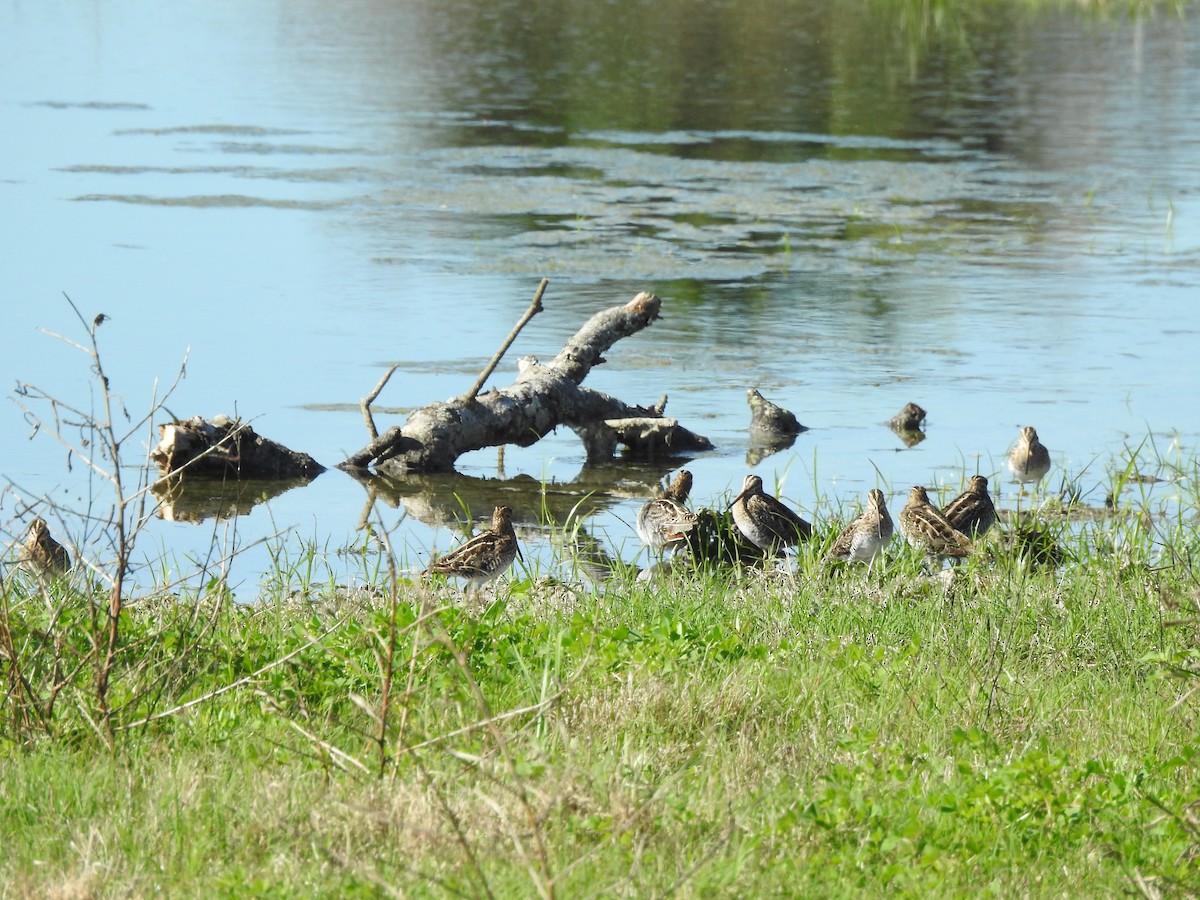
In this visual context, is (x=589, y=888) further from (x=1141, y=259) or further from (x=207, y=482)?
(x=1141, y=259)

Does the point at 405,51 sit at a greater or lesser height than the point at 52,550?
greater

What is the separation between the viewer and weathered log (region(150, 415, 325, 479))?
909 centimetres

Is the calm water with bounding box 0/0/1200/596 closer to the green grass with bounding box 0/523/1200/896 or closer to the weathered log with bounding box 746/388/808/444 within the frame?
the weathered log with bounding box 746/388/808/444

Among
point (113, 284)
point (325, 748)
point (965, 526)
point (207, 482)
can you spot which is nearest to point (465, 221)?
point (113, 284)

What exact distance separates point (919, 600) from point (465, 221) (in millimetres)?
11470

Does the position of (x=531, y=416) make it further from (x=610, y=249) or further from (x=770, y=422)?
(x=610, y=249)

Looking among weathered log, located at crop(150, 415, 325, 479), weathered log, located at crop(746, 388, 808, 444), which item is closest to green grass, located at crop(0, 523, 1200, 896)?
weathered log, located at crop(150, 415, 325, 479)

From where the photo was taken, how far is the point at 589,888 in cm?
412

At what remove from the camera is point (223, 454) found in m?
9.34

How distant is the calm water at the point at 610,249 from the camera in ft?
33.8

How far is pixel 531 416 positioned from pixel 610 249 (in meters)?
6.41

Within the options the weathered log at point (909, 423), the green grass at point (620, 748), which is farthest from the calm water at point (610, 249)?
the green grass at point (620, 748)

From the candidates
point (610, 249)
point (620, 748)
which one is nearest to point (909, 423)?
point (620, 748)

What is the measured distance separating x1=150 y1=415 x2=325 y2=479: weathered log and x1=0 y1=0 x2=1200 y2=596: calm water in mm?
223
